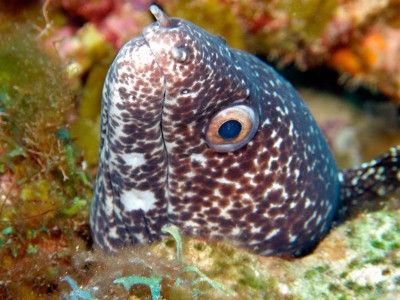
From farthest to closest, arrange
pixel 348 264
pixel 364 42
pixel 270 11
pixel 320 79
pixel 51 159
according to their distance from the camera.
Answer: pixel 320 79 → pixel 364 42 → pixel 270 11 → pixel 51 159 → pixel 348 264

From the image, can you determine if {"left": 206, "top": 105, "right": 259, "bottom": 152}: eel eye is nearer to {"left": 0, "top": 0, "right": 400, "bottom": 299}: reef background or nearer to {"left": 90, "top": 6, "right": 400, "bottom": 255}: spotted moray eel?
{"left": 90, "top": 6, "right": 400, "bottom": 255}: spotted moray eel

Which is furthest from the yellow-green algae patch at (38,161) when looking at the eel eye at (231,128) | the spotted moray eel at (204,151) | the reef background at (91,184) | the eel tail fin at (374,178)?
the eel tail fin at (374,178)

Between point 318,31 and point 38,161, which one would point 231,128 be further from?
point 318,31

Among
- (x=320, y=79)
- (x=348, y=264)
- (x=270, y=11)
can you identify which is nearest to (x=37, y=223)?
(x=348, y=264)

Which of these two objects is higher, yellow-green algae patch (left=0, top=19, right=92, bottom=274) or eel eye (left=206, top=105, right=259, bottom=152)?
eel eye (left=206, top=105, right=259, bottom=152)

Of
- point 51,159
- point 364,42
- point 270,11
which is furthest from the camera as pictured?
point 364,42

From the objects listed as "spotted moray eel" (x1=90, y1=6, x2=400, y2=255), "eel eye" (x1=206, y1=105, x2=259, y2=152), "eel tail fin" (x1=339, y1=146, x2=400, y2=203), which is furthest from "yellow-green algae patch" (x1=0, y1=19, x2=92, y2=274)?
"eel tail fin" (x1=339, y1=146, x2=400, y2=203)

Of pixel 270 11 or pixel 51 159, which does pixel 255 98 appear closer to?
pixel 51 159
